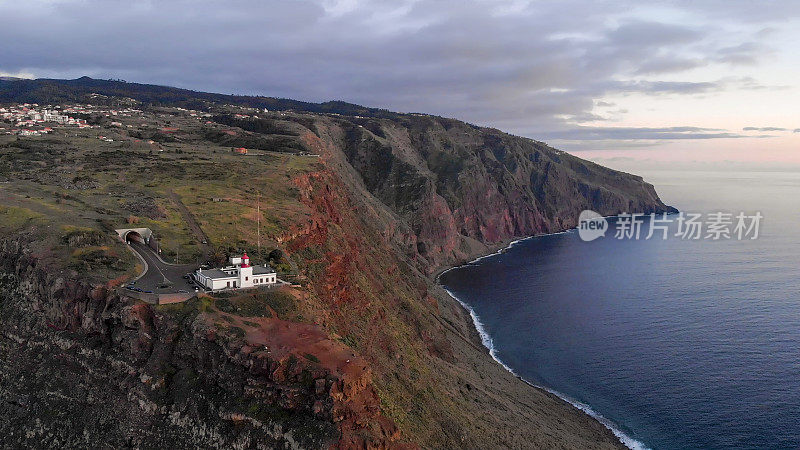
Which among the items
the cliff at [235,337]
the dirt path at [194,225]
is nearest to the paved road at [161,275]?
the cliff at [235,337]

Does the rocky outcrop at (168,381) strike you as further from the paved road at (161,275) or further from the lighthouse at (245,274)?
the lighthouse at (245,274)

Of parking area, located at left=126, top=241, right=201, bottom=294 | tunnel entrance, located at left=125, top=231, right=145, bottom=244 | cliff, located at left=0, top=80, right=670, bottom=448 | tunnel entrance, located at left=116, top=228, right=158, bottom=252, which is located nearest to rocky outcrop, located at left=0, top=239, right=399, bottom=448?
cliff, located at left=0, top=80, right=670, bottom=448

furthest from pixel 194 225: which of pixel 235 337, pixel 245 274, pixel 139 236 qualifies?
pixel 235 337

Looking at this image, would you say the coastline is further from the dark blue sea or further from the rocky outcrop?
the rocky outcrop

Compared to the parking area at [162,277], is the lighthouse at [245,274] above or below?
above

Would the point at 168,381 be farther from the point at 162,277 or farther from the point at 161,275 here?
the point at 161,275

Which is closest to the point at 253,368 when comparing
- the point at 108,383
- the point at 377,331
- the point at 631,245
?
the point at 108,383

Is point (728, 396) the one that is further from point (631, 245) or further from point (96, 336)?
point (631, 245)
